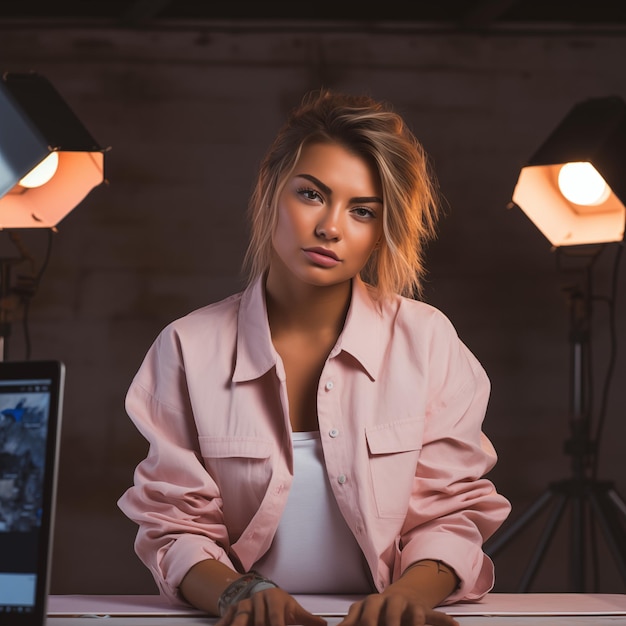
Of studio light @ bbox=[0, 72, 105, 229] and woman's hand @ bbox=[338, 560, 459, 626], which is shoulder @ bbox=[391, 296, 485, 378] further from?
studio light @ bbox=[0, 72, 105, 229]

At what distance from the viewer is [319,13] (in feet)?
11.1

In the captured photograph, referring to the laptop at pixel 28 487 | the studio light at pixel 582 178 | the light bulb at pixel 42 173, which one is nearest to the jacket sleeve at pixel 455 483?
the laptop at pixel 28 487

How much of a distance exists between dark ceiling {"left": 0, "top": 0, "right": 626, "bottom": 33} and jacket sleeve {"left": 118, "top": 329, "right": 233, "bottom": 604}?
7.99ft

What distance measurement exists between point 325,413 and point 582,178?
146cm

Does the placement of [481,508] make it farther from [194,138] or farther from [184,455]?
[194,138]

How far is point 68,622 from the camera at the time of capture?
3.00ft

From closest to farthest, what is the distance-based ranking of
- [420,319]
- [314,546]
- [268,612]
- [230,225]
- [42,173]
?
[268,612] < [314,546] < [420,319] < [42,173] < [230,225]

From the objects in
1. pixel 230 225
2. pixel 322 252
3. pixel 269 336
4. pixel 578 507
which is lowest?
pixel 578 507

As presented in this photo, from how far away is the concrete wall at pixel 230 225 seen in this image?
333 cm

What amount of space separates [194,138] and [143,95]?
25 centimetres

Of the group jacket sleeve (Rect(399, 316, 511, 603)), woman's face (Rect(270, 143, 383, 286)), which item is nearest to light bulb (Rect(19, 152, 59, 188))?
woman's face (Rect(270, 143, 383, 286))

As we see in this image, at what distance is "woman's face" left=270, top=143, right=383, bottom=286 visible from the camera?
3.83 feet

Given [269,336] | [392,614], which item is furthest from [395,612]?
[269,336]

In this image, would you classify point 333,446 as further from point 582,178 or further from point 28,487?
point 582,178
